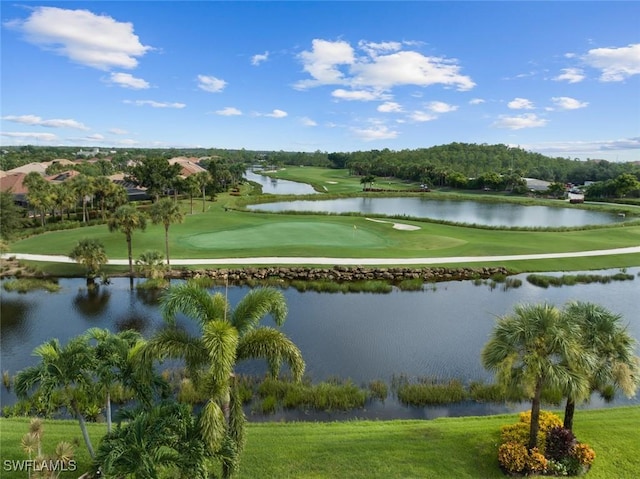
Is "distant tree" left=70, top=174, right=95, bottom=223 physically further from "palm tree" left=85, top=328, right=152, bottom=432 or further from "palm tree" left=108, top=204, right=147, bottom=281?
"palm tree" left=85, top=328, right=152, bottom=432

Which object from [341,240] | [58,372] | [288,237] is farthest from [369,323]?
[288,237]

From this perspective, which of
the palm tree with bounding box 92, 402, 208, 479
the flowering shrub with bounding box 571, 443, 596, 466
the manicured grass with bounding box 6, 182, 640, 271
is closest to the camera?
the palm tree with bounding box 92, 402, 208, 479

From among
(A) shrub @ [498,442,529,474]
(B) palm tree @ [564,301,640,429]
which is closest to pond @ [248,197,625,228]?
(B) palm tree @ [564,301,640,429]

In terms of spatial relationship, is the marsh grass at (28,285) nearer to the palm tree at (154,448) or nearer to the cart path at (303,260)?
the cart path at (303,260)

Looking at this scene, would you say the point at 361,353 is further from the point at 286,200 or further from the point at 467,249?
the point at 286,200

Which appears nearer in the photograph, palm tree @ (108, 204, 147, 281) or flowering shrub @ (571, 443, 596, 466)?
flowering shrub @ (571, 443, 596, 466)
